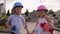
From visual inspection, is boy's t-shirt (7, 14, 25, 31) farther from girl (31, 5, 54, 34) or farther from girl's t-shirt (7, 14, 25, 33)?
girl (31, 5, 54, 34)

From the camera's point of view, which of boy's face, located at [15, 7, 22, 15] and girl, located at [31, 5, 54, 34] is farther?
boy's face, located at [15, 7, 22, 15]

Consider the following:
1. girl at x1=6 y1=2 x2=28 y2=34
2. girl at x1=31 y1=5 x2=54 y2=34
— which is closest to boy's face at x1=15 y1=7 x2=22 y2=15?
girl at x1=6 y1=2 x2=28 y2=34

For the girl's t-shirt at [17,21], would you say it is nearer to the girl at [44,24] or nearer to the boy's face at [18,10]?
the boy's face at [18,10]

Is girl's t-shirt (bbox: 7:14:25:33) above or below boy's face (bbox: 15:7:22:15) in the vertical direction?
below

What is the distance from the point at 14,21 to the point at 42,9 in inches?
21.0

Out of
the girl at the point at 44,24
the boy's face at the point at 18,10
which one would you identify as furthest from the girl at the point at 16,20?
the girl at the point at 44,24

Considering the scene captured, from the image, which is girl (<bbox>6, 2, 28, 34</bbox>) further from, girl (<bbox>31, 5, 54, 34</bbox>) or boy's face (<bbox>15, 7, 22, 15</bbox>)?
girl (<bbox>31, 5, 54, 34</bbox>)

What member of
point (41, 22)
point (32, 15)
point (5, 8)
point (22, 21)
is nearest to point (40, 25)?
point (41, 22)

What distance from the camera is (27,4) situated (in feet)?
91.3

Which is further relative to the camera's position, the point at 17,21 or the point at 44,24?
the point at 17,21

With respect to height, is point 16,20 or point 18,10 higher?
point 18,10

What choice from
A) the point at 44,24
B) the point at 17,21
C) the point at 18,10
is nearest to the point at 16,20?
→ the point at 17,21

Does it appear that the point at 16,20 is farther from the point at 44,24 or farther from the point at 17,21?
the point at 44,24

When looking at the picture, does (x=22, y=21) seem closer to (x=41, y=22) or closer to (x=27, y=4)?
(x=41, y=22)
